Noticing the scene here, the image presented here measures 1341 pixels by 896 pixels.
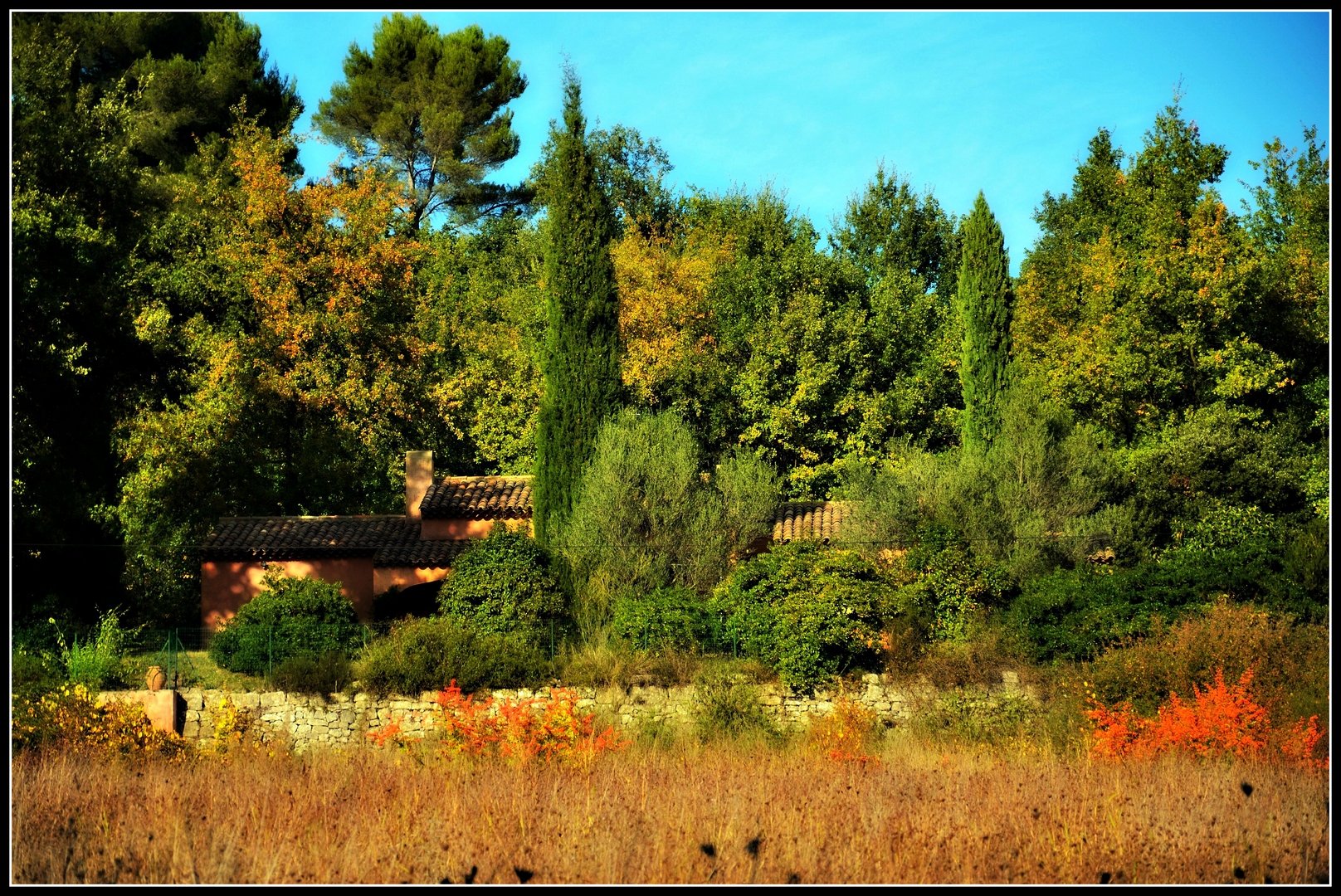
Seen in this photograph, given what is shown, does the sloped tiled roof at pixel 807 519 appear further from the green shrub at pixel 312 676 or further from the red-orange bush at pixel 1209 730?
the red-orange bush at pixel 1209 730

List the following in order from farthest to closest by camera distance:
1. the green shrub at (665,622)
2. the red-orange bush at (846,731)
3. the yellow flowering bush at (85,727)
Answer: the green shrub at (665,622)
the red-orange bush at (846,731)
the yellow flowering bush at (85,727)

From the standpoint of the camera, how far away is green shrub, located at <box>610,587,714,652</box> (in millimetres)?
18141

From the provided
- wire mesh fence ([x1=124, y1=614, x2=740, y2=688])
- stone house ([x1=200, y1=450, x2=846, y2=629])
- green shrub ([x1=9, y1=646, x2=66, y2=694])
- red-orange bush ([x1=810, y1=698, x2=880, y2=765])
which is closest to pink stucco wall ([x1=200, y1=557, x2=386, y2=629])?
stone house ([x1=200, y1=450, x2=846, y2=629])

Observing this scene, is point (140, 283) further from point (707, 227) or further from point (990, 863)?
point (990, 863)

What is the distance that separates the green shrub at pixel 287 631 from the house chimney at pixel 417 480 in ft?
27.5

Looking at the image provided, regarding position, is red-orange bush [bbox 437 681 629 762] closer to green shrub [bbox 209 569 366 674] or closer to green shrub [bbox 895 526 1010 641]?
green shrub [bbox 209 569 366 674]

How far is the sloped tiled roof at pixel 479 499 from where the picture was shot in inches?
1083

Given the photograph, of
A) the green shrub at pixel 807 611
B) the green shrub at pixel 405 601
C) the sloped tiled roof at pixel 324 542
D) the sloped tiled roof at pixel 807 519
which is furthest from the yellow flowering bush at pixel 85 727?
the sloped tiled roof at pixel 807 519

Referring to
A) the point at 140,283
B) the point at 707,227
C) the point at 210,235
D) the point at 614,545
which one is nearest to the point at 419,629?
the point at 614,545

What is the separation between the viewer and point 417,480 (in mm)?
28703

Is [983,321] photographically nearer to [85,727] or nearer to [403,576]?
[403,576]

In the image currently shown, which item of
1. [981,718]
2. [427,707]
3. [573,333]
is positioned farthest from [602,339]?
[981,718]

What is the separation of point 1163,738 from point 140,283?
75.3ft

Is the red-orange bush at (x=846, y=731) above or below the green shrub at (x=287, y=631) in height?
below
